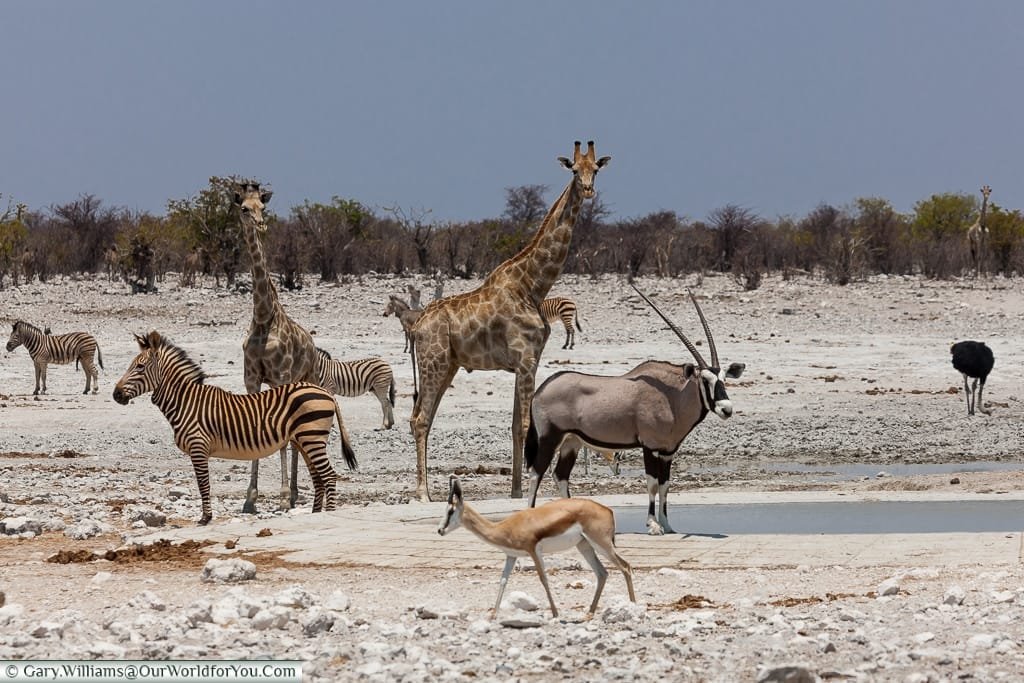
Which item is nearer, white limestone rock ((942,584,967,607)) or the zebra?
white limestone rock ((942,584,967,607))

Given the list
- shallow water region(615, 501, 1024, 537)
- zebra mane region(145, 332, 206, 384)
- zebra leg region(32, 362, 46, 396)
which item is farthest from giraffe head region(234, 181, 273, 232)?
zebra leg region(32, 362, 46, 396)

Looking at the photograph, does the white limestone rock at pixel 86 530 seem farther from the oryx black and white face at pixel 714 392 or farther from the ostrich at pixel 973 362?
the ostrich at pixel 973 362

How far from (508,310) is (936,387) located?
12999 mm

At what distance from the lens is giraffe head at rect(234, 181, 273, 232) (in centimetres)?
1441

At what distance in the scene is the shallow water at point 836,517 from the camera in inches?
436

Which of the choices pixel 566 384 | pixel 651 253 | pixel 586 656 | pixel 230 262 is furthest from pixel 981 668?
pixel 651 253

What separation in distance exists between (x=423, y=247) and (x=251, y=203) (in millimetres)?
31295

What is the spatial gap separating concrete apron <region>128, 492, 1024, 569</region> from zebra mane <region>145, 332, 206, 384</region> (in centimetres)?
147

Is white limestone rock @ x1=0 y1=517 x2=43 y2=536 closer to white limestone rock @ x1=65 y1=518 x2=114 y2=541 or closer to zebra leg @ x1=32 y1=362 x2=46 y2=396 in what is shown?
white limestone rock @ x1=65 y1=518 x2=114 y2=541

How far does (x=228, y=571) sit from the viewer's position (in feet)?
30.2

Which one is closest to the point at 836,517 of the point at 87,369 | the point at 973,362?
the point at 973,362

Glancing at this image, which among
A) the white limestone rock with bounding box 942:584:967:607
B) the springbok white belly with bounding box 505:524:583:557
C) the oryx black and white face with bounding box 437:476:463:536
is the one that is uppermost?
the oryx black and white face with bounding box 437:476:463:536

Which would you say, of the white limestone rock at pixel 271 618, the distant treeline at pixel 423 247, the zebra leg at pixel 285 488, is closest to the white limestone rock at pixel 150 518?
the zebra leg at pixel 285 488

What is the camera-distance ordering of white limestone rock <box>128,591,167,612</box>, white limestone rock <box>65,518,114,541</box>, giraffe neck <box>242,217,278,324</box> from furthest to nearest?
giraffe neck <box>242,217,278,324</box> → white limestone rock <box>65,518,114,541</box> → white limestone rock <box>128,591,167,612</box>
